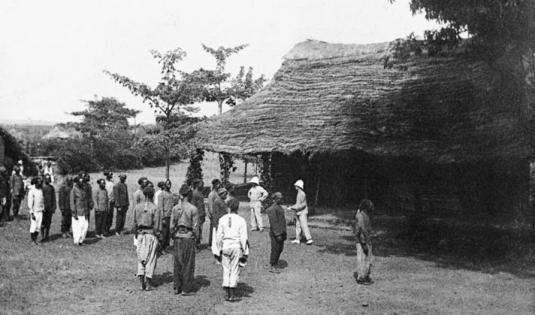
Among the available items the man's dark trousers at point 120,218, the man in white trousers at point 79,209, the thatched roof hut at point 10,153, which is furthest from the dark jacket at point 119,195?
the thatched roof hut at point 10,153

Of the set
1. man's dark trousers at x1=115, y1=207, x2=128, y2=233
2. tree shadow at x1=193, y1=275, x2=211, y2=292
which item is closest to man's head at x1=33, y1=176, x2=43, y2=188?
man's dark trousers at x1=115, y1=207, x2=128, y2=233

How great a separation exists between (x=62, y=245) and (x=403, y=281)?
25.8 feet

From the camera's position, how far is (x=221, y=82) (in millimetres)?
27812

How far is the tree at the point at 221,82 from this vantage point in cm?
2358

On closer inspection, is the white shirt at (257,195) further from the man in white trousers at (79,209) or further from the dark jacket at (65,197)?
the dark jacket at (65,197)

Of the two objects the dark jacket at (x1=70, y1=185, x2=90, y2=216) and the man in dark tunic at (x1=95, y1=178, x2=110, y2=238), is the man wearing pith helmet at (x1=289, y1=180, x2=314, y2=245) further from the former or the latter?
the dark jacket at (x1=70, y1=185, x2=90, y2=216)

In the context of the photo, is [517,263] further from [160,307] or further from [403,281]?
[160,307]

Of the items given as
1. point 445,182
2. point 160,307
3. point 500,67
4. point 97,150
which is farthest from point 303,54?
point 97,150

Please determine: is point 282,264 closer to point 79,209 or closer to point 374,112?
point 79,209

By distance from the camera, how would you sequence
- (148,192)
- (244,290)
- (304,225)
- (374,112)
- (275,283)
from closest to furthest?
1. (148,192)
2. (244,290)
3. (275,283)
4. (304,225)
5. (374,112)

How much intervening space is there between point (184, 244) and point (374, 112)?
9.41 m

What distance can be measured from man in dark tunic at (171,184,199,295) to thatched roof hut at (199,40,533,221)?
24.2 ft

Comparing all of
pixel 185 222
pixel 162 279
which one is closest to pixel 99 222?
pixel 162 279

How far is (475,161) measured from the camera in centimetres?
1294
